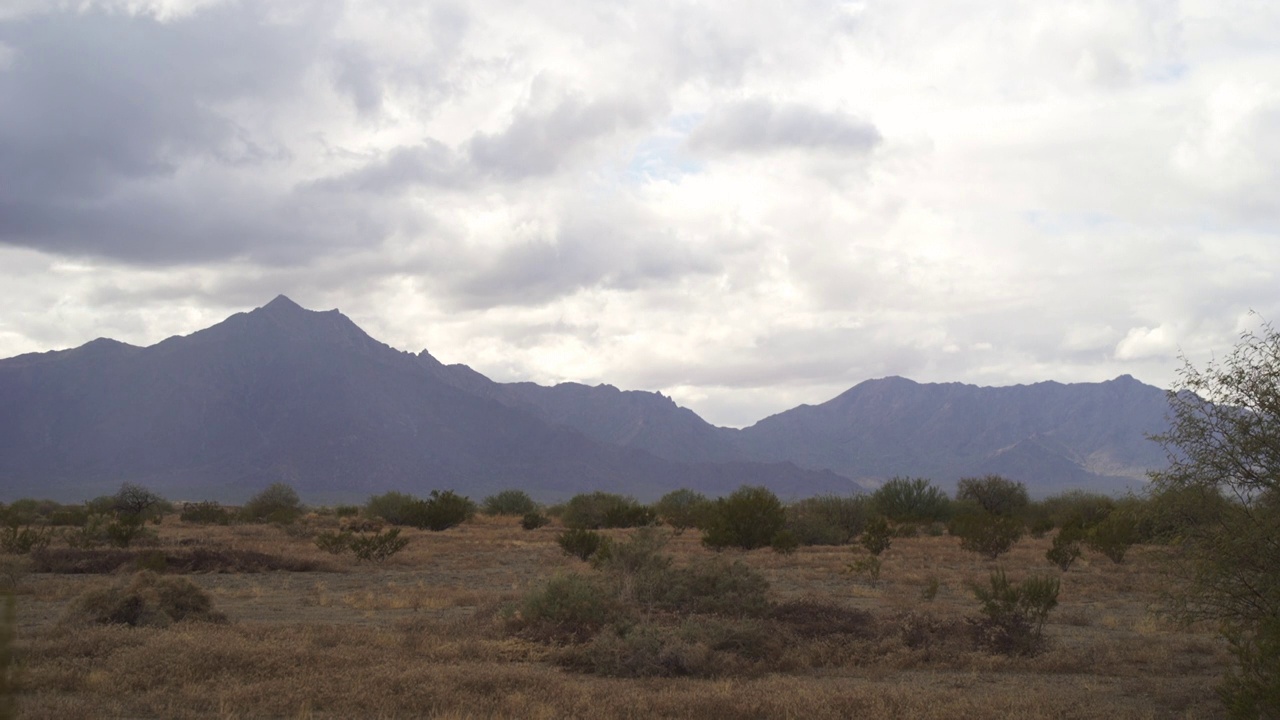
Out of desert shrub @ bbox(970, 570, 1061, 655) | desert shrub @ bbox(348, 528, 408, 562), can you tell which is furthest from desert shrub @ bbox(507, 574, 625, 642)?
desert shrub @ bbox(348, 528, 408, 562)

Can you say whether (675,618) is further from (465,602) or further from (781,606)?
(465,602)

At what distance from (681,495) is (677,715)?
57.9 meters

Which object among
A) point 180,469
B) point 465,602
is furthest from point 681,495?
point 180,469

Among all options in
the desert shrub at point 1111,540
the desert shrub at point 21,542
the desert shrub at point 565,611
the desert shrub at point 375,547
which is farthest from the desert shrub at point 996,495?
the desert shrub at point 21,542

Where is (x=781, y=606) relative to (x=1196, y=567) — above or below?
below

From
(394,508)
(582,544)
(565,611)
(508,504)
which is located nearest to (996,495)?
(508,504)

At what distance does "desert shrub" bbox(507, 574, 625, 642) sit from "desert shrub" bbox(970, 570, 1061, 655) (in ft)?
20.9

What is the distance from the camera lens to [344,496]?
579 feet

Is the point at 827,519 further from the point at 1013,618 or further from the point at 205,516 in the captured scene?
the point at 205,516

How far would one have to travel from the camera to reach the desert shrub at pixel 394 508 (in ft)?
172

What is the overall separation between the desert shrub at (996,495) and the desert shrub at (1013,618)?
45504 mm

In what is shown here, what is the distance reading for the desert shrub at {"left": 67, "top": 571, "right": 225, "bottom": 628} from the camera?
15922 millimetres

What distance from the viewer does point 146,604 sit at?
16406 millimetres

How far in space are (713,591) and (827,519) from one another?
29.9 metres
